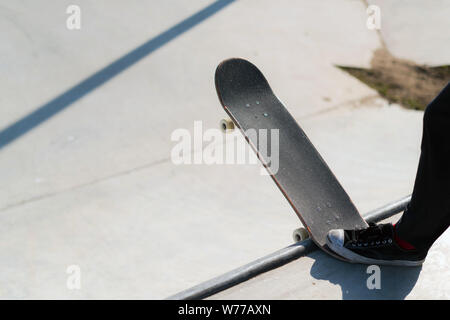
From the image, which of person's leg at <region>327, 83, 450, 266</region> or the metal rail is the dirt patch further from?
person's leg at <region>327, 83, 450, 266</region>

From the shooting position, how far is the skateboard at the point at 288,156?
233cm

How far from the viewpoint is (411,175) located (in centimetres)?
378

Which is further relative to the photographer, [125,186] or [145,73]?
[145,73]

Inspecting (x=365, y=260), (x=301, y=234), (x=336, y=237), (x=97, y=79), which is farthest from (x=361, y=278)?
(x=97, y=79)

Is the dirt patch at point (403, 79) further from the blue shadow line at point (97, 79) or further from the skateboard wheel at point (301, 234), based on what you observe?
the skateboard wheel at point (301, 234)

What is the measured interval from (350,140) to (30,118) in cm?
253

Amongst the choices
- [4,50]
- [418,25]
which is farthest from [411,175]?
[4,50]

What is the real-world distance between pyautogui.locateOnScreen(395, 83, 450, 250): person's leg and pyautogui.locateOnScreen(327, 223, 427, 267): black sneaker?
0.08m

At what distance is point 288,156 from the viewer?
2531 mm

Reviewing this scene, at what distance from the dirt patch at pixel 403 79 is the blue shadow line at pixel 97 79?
157 centimetres

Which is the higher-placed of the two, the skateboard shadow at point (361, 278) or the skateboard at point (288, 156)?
the skateboard at point (288, 156)

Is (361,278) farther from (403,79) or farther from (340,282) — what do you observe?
(403,79)

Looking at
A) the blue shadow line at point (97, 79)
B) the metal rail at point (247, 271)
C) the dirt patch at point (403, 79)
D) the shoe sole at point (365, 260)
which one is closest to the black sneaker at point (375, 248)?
the shoe sole at point (365, 260)

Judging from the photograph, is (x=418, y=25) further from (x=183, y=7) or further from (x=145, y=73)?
(x=145, y=73)
